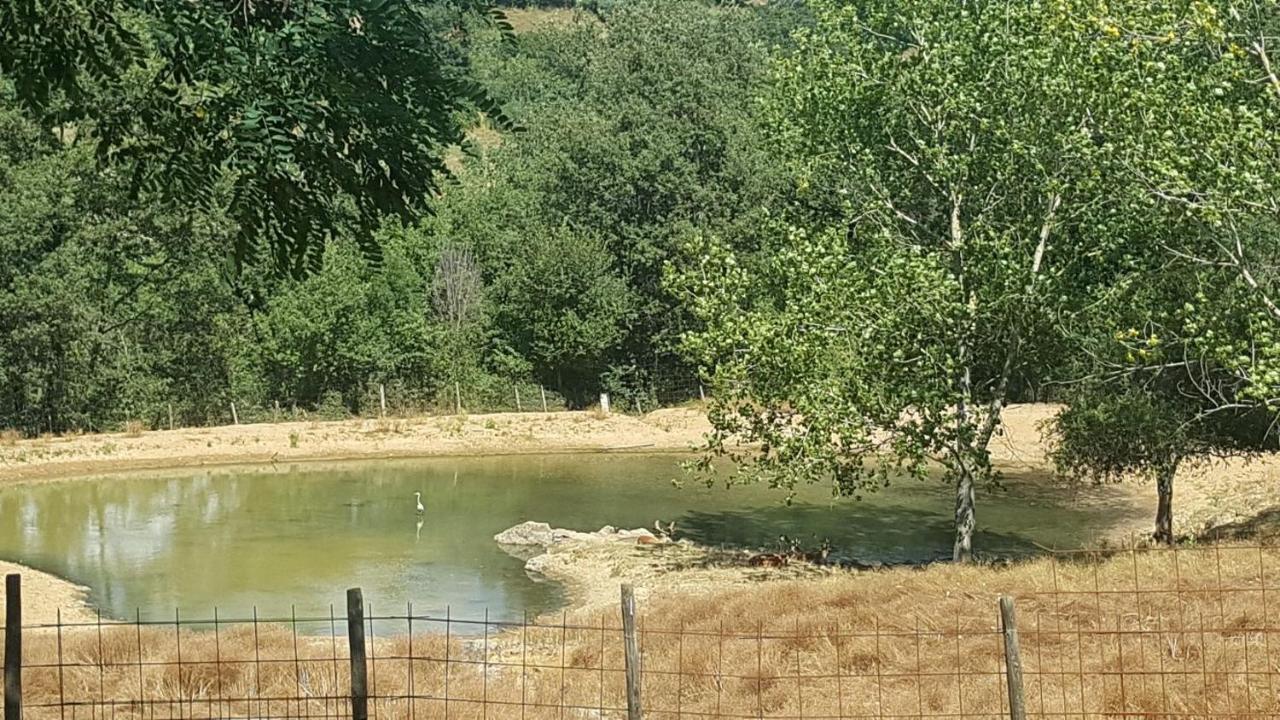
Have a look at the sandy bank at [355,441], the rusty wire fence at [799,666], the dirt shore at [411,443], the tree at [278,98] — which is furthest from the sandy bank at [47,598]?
the sandy bank at [355,441]

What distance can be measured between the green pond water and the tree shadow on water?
0.07m

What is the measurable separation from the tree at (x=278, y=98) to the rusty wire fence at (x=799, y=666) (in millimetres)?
3149

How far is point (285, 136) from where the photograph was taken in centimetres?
738

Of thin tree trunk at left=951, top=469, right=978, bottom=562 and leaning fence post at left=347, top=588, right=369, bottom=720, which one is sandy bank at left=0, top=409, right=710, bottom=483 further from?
leaning fence post at left=347, top=588, right=369, bottom=720

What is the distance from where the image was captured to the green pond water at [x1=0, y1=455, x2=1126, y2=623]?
27062 mm

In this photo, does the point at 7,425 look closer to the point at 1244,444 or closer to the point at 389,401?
the point at 389,401

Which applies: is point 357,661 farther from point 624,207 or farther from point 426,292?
point 426,292

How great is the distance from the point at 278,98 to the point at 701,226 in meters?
51.6

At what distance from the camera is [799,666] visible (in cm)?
1456

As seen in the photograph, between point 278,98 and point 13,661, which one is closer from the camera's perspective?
point 278,98

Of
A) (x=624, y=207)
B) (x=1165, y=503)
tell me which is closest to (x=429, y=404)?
(x=624, y=207)

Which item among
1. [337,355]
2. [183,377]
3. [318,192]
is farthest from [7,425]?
[318,192]

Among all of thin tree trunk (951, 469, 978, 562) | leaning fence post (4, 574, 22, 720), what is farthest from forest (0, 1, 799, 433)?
leaning fence post (4, 574, 22, 720)

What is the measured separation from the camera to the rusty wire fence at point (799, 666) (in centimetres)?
1219
